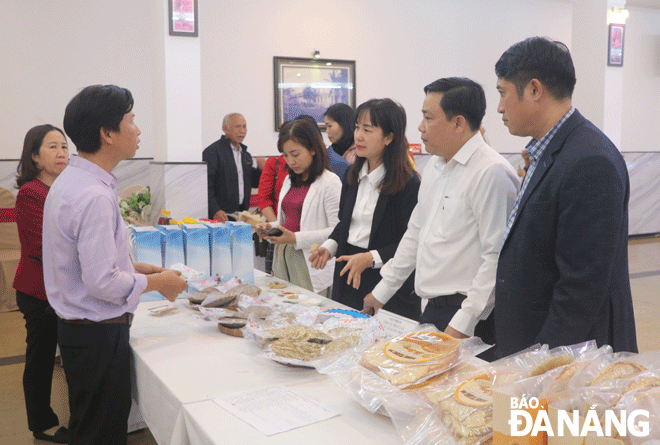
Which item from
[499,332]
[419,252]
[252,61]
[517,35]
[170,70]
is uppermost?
[517,35]

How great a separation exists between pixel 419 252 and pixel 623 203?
716mm

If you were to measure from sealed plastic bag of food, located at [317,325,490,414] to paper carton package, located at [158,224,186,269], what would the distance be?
52.1 inches

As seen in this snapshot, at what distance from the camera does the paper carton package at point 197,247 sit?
2543 millimetres

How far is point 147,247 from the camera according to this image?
7.98ft

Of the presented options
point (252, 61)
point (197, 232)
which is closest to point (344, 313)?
point (197, 232)

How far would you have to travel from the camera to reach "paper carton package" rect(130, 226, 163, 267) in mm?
2408

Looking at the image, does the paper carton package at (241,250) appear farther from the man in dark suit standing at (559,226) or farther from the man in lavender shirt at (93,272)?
the man in dark suit standing at (559,226)

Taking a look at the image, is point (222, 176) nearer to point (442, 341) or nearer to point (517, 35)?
point (442, 341)

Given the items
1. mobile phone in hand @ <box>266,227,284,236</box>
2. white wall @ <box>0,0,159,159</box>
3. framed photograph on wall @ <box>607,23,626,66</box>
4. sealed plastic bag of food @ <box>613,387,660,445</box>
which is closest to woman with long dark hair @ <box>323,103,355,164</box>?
mobile phone in hand @ <box>266,227,284,236</box>

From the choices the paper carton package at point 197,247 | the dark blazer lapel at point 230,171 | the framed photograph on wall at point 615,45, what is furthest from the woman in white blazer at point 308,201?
the framed photograph on wall at point 615,45

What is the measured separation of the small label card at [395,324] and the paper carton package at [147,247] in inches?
45.7

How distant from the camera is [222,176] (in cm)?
554

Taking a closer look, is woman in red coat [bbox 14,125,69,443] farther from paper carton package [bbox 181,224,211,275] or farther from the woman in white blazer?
the woman in white blazer

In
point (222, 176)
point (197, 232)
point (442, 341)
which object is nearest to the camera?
point (442, 341)
